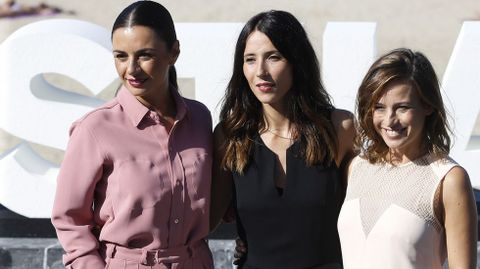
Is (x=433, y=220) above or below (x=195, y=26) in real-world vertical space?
below

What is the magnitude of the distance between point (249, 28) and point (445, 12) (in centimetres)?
262

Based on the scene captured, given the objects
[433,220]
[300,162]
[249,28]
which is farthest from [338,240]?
[249,28]

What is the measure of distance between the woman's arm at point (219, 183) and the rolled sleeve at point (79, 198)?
1.44ft

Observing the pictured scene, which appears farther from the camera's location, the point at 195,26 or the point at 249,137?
the point at 195,26

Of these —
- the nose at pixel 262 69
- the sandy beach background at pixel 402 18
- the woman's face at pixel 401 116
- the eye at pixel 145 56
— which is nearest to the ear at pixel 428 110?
the woman's face at pixel 401 116

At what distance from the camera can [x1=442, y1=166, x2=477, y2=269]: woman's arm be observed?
8.74 feet

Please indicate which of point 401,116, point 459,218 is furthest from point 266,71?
point 459,218

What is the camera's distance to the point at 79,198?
2.93m

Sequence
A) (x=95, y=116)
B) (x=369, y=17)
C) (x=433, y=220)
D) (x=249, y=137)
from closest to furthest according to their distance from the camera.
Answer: (x=433, y=220) < (x=95, y=116) < (x=249, y=137) < (x=369, y=17)

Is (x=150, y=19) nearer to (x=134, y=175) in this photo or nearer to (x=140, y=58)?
(x=140, y=58)

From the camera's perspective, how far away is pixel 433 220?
107 inches

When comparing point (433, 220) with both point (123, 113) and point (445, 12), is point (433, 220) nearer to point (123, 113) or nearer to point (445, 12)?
point (123, 113)

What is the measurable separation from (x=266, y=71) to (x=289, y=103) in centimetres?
19

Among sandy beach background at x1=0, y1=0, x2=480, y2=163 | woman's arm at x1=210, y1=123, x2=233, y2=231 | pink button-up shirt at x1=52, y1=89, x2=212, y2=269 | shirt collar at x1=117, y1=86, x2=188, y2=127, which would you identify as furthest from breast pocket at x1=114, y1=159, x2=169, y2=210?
sandy beach background at x1=0, y1=0, x2=480, y2=163
